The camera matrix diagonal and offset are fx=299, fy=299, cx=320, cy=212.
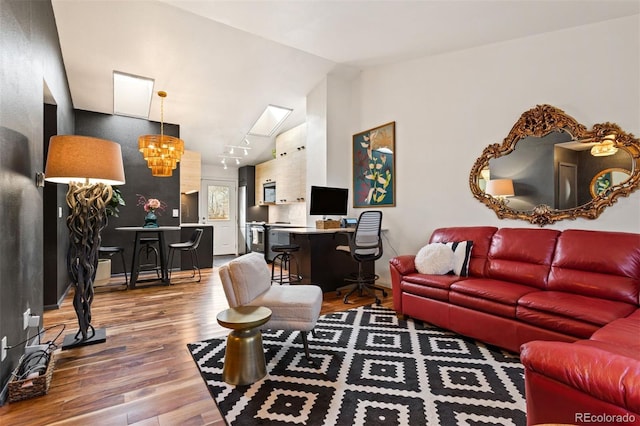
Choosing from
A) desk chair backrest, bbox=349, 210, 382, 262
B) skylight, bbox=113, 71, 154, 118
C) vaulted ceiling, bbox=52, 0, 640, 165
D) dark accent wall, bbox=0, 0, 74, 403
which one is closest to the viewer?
dark accent wall, bbox=0, 0, 74, 403

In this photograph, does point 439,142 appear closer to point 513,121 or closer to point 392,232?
point 513,121

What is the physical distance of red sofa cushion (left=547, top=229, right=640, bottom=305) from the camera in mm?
2215

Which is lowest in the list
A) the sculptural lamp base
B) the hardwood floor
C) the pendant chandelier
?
the hardwood floor

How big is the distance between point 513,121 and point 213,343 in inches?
147

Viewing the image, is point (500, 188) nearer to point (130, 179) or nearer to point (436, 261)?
point (436, 261)

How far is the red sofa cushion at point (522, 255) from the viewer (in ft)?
8.73

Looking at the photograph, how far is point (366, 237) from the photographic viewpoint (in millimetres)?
3750

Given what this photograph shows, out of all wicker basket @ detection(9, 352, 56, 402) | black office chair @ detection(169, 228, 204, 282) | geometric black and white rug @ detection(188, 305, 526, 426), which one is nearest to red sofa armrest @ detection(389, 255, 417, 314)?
geometric black and white rug @ detection(188, 305, 526, 426)

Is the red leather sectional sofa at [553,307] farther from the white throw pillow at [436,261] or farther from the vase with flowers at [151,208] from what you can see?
the vase with flowers at [151,208]

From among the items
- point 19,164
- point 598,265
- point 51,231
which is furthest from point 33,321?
point 598,265

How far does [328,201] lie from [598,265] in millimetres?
3039

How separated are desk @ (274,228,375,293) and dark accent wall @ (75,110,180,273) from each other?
116 inches

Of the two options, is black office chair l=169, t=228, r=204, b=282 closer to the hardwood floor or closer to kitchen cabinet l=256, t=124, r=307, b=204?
the hardwood floor

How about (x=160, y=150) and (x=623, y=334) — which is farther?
(x=160, y=150)
